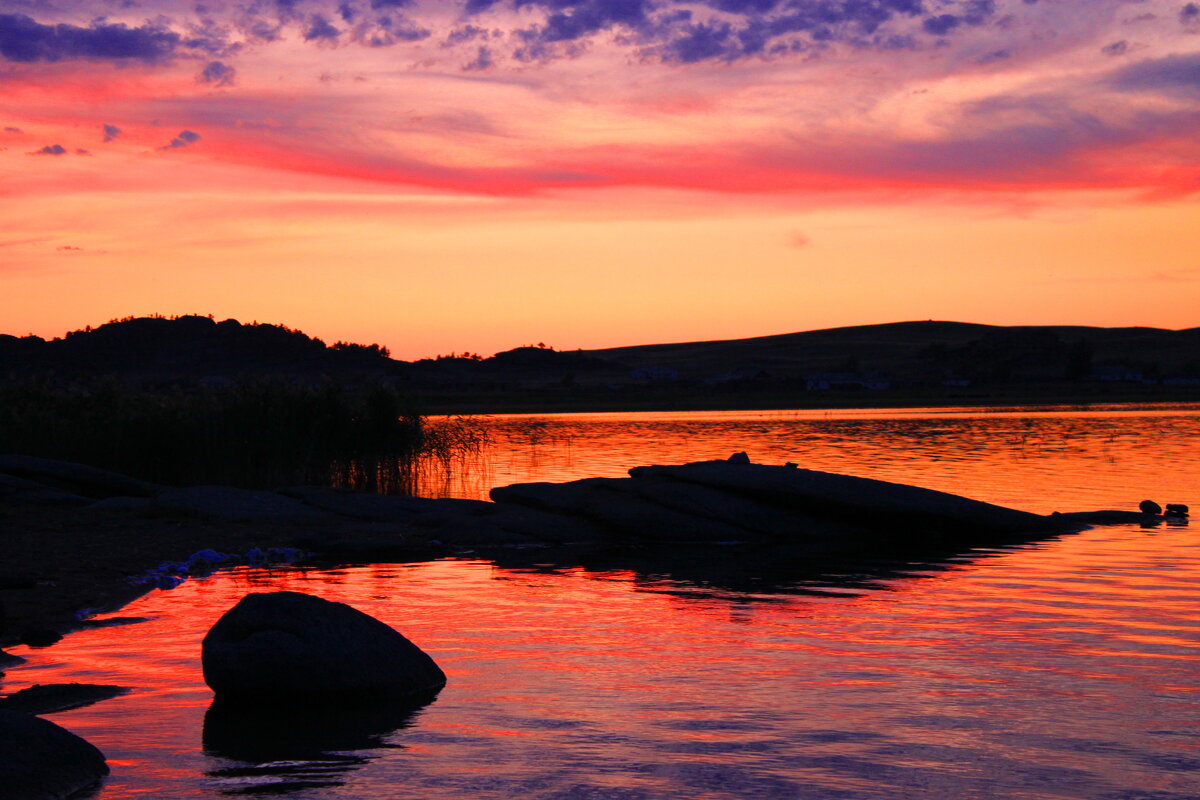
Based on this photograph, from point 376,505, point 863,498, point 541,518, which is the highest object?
point 863,498

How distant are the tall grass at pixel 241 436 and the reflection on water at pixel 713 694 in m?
10.0

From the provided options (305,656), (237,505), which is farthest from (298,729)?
(237,505)

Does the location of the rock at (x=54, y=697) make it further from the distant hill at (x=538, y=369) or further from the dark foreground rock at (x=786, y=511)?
the distant hill at (x=538, y=369)

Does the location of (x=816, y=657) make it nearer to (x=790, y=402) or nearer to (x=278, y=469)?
(x=278, y=469)

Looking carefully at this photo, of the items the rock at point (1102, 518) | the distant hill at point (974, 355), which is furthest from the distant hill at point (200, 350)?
the rock at point (1102, 518)

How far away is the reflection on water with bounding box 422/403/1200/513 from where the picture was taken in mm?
28438

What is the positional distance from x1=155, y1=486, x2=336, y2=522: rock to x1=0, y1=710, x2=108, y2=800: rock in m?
13.7

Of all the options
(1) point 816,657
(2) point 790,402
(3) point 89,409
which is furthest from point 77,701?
(2) point 790,402

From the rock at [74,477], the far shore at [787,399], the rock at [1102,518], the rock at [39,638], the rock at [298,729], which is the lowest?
the rock at [298,729]

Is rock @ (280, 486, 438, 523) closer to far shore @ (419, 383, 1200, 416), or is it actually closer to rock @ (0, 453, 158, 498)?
rock @ (0, 453, 158, 498)

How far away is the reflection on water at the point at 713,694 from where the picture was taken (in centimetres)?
816

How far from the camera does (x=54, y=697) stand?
9.88 m

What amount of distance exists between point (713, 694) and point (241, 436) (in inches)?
717

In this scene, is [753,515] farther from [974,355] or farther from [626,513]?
[974,355]
